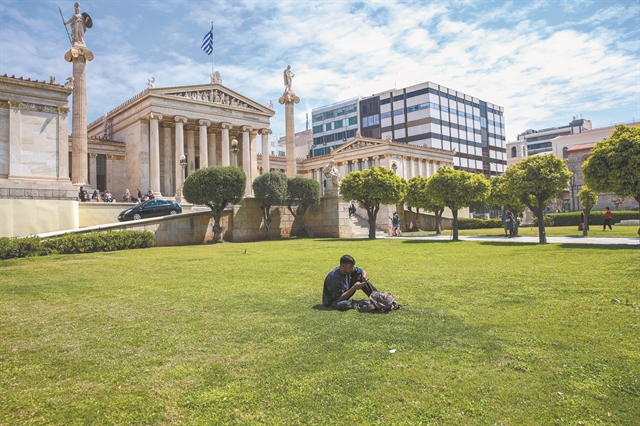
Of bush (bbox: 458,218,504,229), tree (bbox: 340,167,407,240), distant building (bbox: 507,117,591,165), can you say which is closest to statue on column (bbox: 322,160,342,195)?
tree (bbox: 340,167,407,240)

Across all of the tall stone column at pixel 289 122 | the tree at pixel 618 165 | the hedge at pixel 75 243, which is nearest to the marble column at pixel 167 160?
the tall stone column at pixel 289 122

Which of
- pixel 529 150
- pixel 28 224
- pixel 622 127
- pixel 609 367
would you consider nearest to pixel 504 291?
pixel 609 367

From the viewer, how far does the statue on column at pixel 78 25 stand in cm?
2809

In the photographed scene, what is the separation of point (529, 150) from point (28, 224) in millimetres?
114034

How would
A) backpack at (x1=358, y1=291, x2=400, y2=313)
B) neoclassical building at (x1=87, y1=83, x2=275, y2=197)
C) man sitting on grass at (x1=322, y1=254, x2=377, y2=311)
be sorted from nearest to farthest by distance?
backpack at (x1=358, y1=291, x2=400, y2=313) < man sitting on grass at (x1=322, y1=254, x2=377, y2=311) < neoclassical building at (x1=87, y1=83, x2=275, y2=197)

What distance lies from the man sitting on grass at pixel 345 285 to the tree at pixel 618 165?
1361cm

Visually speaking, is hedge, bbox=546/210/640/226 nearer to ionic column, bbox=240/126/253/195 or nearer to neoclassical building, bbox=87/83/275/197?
neoclassical building, bbox=87/83/275/197

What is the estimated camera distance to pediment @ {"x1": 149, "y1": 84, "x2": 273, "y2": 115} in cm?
4008

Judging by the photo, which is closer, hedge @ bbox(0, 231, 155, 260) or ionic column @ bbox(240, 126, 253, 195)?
hedge @ bbox(0, 231, 155, 260)

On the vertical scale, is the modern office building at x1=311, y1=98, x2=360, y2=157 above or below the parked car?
above

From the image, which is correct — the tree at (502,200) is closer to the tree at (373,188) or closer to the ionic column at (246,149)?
the tree at (373,188)

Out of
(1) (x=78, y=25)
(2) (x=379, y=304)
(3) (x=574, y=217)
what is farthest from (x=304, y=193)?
(3) (x=574, y=217)

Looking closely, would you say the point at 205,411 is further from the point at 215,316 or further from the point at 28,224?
the point at 28,224

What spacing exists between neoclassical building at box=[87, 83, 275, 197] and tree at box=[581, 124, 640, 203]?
93.0 feet
